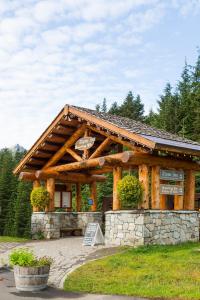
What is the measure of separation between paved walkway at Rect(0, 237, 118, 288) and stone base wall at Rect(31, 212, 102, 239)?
227 cm

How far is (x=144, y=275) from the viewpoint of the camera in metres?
9.29

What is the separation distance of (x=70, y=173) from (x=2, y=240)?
4.27 m

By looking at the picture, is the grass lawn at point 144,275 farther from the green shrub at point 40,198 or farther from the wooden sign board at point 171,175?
the green shrub at point 40,198

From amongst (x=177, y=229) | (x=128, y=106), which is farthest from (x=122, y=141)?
(x=128, y=106)

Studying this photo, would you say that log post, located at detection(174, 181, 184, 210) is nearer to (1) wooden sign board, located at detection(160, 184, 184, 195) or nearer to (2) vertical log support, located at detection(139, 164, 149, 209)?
(1) wooden sign board, located at detection(160, 184, 184, 195)

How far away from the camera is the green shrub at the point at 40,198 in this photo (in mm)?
18250

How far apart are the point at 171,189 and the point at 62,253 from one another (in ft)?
14.0

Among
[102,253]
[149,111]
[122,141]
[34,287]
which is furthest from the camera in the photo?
[149,111]

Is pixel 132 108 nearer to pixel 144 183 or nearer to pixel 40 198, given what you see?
pixel 40 198

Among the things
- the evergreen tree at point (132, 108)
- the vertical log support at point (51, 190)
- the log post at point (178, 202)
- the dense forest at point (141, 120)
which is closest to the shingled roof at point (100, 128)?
the vertical log support at point (51, 190)

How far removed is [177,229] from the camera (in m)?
14.3

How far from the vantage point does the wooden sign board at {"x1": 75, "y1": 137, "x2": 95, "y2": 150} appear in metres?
15.9

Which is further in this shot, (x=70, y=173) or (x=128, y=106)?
(x=128, y=106)

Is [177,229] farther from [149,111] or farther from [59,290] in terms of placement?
[149,111]
